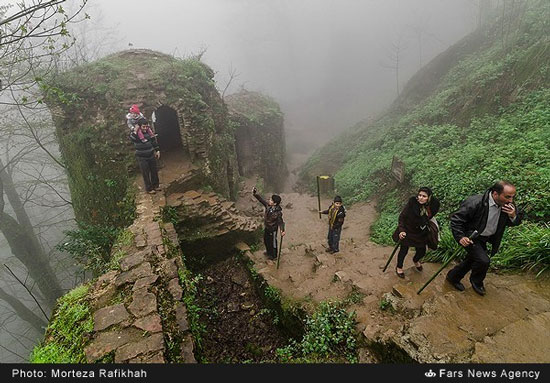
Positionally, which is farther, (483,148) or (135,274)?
(483,148)

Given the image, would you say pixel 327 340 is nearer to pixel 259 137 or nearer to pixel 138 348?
A: pixel 138 348

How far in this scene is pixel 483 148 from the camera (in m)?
8.32

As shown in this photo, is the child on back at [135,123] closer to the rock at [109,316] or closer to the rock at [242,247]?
the rock at [242,247]

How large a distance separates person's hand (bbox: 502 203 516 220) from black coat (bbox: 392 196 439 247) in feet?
3.46

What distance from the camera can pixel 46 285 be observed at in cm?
1551

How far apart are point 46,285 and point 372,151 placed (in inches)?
778

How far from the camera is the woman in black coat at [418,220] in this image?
4581 millimetres

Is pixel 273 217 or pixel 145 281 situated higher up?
pixel 273 217

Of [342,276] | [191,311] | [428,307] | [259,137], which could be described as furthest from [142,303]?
[259,137]

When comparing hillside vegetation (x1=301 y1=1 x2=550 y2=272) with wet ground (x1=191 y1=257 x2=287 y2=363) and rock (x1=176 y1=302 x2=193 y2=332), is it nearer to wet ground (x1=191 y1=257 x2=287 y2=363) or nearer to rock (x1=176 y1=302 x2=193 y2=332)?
wet ground (x1=191 y1=257 x2=287 y2=363)

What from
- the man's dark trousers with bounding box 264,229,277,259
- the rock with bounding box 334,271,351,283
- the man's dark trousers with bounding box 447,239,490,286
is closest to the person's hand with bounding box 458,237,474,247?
the man's dark trousers with bounding box 447,239,490,286

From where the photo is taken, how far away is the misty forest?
12.1ft

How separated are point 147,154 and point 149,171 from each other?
852 millimetres

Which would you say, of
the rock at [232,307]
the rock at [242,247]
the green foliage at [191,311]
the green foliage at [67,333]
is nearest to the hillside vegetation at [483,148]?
the rock at [242,247]
